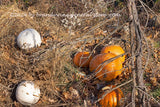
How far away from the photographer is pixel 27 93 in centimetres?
298

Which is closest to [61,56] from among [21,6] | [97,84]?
[97,84]

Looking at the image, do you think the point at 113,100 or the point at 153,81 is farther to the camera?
the point at 153,81

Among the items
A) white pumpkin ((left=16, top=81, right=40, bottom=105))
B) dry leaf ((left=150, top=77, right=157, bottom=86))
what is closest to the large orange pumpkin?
dry leaf ((left=150, top=77, right=157, bottom=86))

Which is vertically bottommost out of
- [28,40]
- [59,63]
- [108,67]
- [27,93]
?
[27,93]

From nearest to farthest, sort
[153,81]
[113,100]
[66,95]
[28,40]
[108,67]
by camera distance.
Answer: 1. [113,100]
2. [66,95]
3. [108,67]
4. [153,81]
5. [28,40]

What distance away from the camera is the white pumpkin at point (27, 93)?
3000 mm

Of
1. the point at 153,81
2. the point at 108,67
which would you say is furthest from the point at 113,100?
the point at 153,81

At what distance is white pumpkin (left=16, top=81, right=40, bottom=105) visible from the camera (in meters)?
3.00

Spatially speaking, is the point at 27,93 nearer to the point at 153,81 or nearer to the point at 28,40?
the point at 28,40

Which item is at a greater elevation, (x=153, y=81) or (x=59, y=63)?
(x=59, y=63)

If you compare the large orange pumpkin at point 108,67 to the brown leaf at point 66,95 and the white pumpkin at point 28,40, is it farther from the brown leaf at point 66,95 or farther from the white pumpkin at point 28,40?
the white pumpkin at point 28,40

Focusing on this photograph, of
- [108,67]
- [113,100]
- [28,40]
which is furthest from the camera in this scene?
[28,40]

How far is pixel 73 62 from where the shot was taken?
4.11 m

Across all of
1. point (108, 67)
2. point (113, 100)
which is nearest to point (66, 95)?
point (113, 100)
